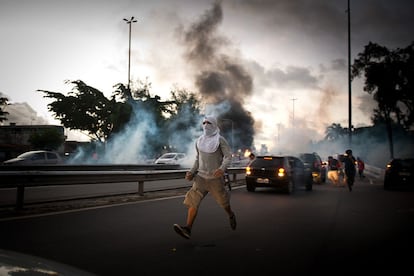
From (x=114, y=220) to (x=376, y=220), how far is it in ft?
18.2

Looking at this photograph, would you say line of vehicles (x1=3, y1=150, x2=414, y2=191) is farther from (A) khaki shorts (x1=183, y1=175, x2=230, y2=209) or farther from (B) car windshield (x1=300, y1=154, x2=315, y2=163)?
(A) khaki shorts (x1=183, y1=175, x2=230, y2=209)

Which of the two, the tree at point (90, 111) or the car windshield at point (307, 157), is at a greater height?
the tree at point (90, 111)

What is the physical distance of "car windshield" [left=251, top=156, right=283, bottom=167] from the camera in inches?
579

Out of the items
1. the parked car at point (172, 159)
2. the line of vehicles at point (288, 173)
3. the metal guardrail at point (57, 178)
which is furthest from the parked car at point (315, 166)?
the parked car at point (172, 159)


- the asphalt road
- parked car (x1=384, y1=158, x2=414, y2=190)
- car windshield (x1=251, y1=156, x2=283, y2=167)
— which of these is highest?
car windshield (x1=251, y1=156, x2=283, y2=167)

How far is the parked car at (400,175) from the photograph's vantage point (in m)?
16.7

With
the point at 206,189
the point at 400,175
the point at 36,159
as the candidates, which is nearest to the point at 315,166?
the point at 400,175

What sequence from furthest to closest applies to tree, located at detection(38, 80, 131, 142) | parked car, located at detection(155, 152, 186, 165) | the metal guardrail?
1. tree, located at detection(38, 80, 131, 142)
2. parked car, located at detection(155, 152, 186, 165)
3. the metal guardrail

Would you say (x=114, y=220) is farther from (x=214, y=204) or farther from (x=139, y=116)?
(x=139, y=116)

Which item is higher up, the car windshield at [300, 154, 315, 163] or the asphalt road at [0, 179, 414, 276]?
the car windshield at [300, 154, 315, 163]

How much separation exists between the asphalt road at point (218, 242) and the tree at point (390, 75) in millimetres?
31308

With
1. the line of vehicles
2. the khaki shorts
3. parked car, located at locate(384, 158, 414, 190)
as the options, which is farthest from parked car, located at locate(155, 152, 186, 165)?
the khaki shorts

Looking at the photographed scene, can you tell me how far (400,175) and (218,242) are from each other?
14.0 meters

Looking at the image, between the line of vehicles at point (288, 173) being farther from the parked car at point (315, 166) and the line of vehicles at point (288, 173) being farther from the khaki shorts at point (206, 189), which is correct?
the khaki shorts at point (206, 189)
